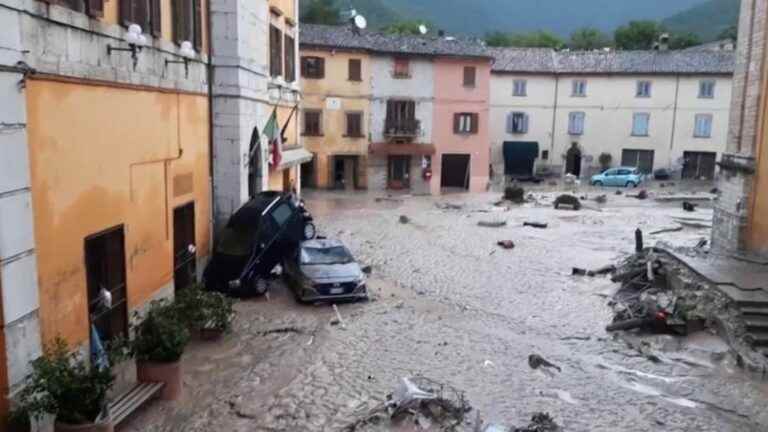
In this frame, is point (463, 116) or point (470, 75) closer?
point (470, 75)

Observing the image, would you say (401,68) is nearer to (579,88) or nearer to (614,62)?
(579,88)

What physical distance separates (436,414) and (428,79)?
34.1m

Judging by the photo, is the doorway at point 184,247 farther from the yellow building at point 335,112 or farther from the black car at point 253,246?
the yellow building at point 335,112

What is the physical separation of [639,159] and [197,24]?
1810 inches

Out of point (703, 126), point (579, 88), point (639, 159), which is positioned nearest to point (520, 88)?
point (579, 88)

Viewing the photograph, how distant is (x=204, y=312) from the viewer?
38.2 feet

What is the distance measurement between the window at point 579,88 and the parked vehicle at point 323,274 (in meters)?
40.5

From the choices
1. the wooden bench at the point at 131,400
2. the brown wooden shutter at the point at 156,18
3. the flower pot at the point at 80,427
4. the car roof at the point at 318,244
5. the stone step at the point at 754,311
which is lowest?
the wooden bench at the point at 131,400

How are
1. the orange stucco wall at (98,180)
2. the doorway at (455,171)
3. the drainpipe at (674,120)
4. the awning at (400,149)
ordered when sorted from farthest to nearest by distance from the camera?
1. the drainpipe at (674,120)
2. the doorway at (455,171)
3. the awning at (400,149)
4. the orange stucco wall at (98,180)

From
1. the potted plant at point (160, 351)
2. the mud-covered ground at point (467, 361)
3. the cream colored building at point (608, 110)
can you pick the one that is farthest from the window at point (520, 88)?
the potted plant at point (160, 351)

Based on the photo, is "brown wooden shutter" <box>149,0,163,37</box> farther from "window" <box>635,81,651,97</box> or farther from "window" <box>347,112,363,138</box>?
"window" <box>635,81,651,97</box>

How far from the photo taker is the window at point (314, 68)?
39656 mm

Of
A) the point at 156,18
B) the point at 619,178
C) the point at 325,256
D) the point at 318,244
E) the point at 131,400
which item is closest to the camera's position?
the point at 131,400

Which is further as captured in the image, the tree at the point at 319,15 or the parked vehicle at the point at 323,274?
the tree at the point at 319,15
